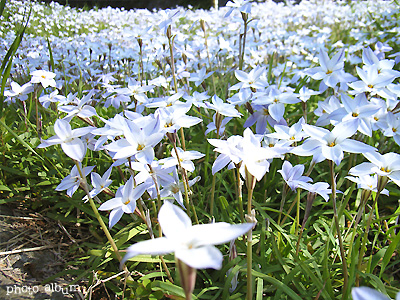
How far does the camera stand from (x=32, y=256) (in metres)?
1.62

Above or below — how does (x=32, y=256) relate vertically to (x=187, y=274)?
below

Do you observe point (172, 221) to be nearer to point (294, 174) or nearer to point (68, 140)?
point (68, 140)

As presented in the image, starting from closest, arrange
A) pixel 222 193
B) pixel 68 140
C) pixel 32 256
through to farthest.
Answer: pixel 68 140 < pixel 32 256 < pixel 222 193

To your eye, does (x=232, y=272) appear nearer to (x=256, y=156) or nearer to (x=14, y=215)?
(x=256, y=156)

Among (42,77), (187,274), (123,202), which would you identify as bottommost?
(123,202)

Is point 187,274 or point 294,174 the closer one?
point 187,274

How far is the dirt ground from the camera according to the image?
1.39m

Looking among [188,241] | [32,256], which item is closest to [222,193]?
[32,256]

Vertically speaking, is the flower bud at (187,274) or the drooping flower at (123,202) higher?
the flower bud at (187,274)

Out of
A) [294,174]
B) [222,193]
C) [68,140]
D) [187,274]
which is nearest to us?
[187,274]

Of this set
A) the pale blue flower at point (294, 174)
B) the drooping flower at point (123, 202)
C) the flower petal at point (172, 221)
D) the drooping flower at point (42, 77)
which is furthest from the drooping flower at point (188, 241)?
the drooping flower at point (42, 77)

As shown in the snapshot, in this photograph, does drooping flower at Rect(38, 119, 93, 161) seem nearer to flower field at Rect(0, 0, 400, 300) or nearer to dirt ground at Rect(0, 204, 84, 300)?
flower field at Rect(0, 0, 400, 300)

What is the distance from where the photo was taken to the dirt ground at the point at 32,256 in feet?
4.55

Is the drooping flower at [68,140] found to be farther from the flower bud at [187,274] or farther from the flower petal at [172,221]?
the flower bud at [187,274]
